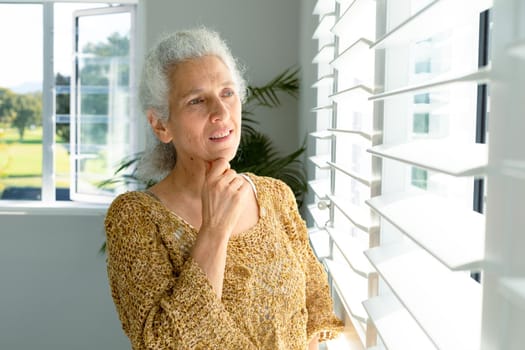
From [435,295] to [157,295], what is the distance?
531 millimetres

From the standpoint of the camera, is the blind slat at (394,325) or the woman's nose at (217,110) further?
the woman's nose at (217,110)

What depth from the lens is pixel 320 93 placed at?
2.45 metres

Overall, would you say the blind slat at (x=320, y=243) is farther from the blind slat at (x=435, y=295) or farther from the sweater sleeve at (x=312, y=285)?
the blind slat at (x=435, y=295)

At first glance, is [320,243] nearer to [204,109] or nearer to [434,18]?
[204,109]

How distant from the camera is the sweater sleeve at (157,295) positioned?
116 cm

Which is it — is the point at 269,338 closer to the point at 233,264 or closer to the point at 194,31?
the point at 233,264

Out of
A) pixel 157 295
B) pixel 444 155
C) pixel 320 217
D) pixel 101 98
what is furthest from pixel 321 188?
pixel 101 98

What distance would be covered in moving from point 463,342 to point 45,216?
3.97 metres

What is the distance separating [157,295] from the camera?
1.19m

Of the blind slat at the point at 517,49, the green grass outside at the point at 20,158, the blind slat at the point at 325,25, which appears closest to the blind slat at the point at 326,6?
the blind slat at the point at 325,25

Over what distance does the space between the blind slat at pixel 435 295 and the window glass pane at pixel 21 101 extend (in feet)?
13.5

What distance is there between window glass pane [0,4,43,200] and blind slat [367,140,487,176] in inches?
164

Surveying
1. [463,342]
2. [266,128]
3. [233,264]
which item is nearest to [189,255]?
[233,264]

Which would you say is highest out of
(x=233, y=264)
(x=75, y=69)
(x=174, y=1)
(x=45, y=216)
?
(x=174, y=1)
